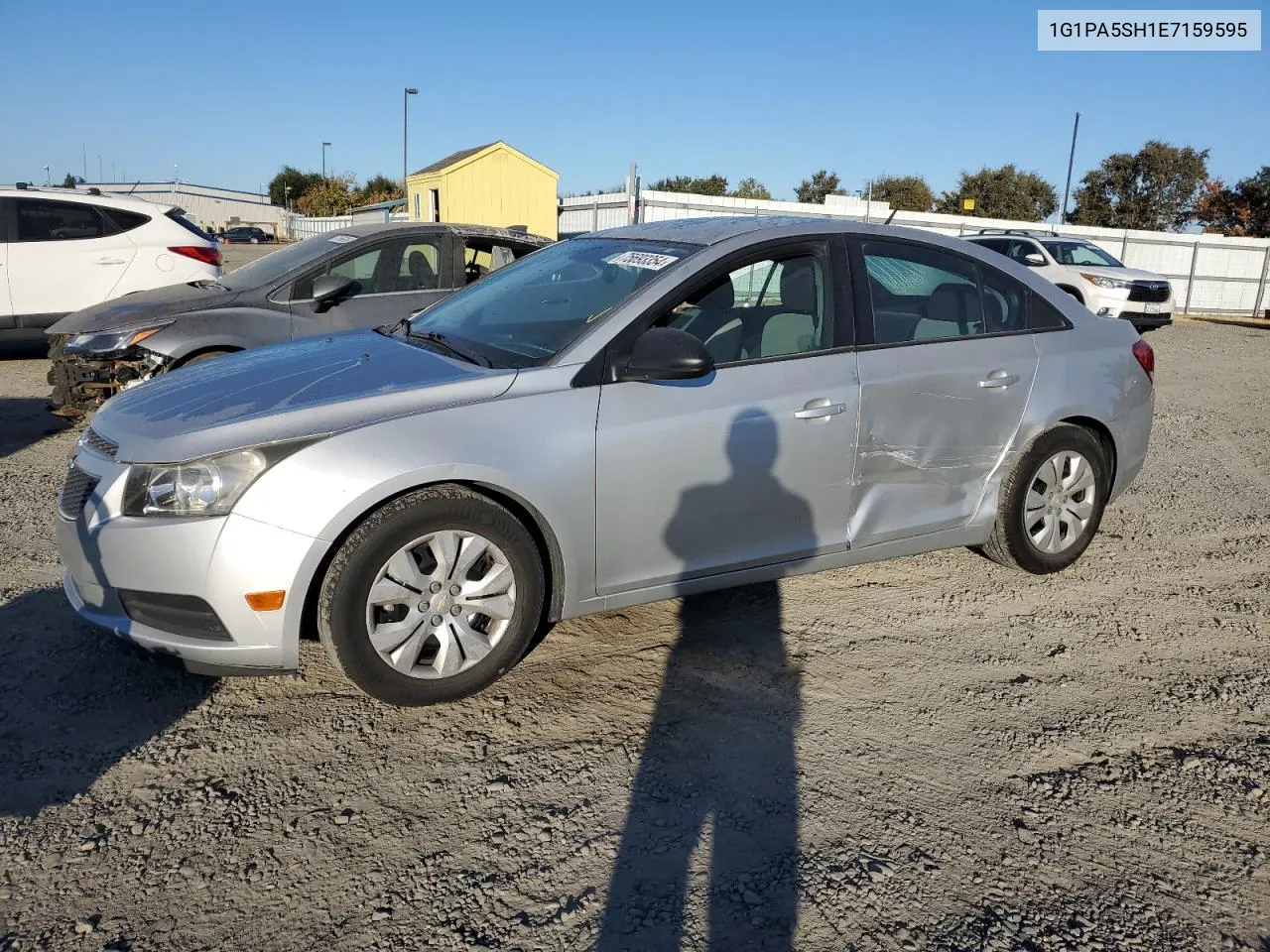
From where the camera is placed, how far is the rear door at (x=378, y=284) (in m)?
7.14

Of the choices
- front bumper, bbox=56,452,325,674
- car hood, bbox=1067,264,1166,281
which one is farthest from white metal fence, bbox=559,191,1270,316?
front bumper, bbox=56,452,325,674

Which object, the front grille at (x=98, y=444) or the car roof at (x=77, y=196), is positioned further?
the car roof at (x=77, y=196)

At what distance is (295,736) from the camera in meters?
3.23

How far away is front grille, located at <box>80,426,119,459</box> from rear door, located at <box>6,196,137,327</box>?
7432 millimetres

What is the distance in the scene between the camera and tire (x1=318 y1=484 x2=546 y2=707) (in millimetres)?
3133

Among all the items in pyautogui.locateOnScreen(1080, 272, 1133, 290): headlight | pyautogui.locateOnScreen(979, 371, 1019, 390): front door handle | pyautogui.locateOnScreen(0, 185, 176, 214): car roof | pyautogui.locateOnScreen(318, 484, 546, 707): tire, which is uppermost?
pyautogui.locateOnScreen(0, 185, 176, 214): car roof

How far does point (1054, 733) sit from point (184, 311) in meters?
6.25

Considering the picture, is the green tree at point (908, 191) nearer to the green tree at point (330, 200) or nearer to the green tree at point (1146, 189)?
the green tree at point (1146, 189)

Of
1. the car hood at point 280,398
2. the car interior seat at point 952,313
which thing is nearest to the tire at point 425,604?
the car hood at point 280,398

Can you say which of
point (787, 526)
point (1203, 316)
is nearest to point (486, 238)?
point (787, 526)

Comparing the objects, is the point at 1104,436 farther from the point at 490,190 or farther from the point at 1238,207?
the point at 1238,207

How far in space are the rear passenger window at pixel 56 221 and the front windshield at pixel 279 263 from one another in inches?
134

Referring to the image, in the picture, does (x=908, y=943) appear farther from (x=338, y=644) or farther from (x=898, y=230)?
(x=898, y=230)

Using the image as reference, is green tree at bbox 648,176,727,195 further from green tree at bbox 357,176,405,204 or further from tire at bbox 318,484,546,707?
tire at bbox 318,484,546,707
